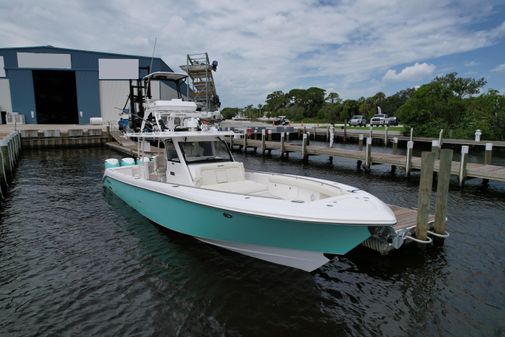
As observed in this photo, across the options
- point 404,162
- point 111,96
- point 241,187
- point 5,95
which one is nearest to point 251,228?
point 241,187

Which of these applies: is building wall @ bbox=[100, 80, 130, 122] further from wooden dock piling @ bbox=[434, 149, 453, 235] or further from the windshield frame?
wooden dock piling @ bbox=[434, 149, 453, 235]

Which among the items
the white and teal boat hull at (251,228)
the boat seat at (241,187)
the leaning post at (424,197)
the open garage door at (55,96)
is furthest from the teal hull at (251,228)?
the open garage door at (55,96)

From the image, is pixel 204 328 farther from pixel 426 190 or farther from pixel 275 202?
pixel 426 190

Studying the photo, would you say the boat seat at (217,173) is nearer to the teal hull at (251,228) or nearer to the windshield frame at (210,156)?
the windshield frame at (210,156)

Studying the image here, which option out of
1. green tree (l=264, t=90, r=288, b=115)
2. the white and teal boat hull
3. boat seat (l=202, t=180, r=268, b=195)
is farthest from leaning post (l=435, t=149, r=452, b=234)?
green tree (l=264, t=90, r=288, b=115)

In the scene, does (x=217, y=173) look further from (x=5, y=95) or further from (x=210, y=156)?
(x=5, y=95)

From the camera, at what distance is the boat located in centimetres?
533

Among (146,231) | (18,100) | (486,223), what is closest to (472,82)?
(486,223)

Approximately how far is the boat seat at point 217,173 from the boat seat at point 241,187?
0.20m

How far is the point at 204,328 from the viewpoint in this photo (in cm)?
506

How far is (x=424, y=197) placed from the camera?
7.24 m

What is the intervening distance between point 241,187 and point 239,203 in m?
1.78

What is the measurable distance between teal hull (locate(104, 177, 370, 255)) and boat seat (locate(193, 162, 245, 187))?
95cm

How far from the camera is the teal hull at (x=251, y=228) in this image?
208 inches
